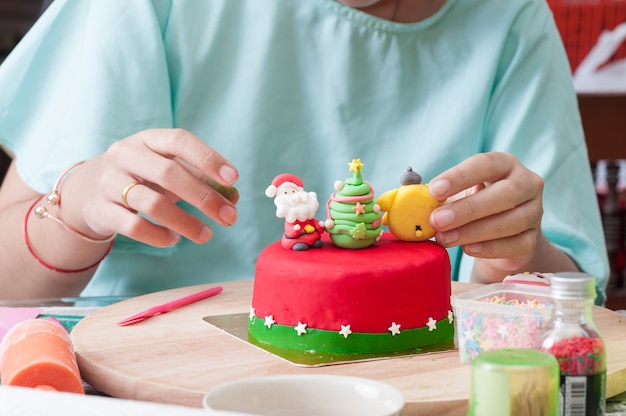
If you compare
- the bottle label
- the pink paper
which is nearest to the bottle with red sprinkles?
the bottle label

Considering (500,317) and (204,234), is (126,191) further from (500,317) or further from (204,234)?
(500,317)

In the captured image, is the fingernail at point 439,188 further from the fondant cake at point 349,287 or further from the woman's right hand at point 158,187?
the woman's right hand at point 158,187

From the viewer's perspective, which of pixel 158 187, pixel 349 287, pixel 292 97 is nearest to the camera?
pixel 349 287

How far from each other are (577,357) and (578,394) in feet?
0.10

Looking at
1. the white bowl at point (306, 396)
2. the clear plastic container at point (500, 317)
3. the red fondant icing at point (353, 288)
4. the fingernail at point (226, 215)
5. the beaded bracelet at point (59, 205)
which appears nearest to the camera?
the white bowl at point (306, 396)

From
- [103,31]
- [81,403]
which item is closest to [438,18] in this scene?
[103,31]

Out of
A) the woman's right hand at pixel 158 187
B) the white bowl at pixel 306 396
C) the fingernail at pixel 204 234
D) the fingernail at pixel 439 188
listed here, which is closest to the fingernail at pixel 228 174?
the woman's right hand at pixel 158 187

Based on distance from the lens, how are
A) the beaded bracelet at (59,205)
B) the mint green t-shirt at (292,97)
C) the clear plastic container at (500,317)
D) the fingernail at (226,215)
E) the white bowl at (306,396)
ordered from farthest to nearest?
the mint green t-shirt at (292,97) → the beaded bracelet at (59,205) → the fingernail at (226,215) → the clear plastic container at (500,317) → the white bowl at (306,396)

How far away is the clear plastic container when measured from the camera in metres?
0.82

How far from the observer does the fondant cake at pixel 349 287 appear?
3.14 feet

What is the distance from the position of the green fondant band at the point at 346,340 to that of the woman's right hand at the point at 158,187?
0.51 ft

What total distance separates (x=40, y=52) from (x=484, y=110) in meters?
0.75

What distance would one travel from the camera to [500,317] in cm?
84

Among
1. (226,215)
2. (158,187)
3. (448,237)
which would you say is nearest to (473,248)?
(448,237)
